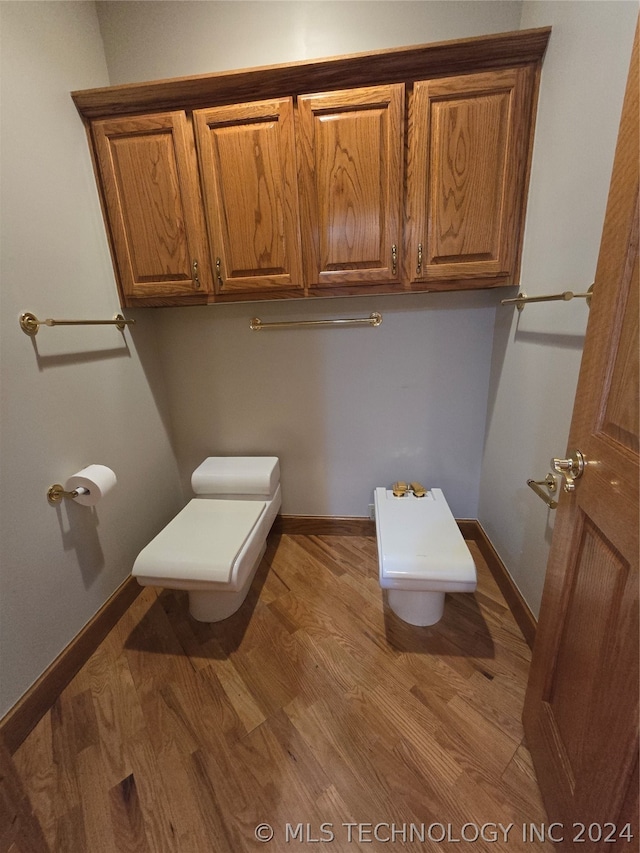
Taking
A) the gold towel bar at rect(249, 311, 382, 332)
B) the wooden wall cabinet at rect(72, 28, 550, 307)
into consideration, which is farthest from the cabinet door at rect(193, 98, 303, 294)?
the gold towel bar at rect(249, 311, 382, 332)

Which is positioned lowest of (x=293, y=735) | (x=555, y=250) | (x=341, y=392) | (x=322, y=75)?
(x=293, y=735)

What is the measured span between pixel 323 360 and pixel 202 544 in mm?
1091

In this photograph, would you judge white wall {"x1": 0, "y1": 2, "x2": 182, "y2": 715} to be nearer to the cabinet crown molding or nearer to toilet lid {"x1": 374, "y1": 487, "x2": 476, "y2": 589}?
the cabinet crown molding

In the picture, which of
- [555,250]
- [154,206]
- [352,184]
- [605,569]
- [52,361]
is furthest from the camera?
[154,206]

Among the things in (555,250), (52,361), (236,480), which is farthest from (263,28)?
(236,480)

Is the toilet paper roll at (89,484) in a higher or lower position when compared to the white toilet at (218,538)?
higher

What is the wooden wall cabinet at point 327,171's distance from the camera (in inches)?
52.2

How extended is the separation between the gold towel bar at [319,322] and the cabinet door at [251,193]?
0.25 meters

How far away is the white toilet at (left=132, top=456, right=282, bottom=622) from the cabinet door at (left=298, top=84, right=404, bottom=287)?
1.07 m

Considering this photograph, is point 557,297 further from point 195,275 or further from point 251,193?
point 195,275

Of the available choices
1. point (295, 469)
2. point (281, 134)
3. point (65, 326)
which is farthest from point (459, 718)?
point (281, 134)

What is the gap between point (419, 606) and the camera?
1.54m

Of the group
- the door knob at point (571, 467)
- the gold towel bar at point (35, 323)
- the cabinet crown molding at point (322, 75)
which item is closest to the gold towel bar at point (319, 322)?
the gold towel bar at point (35, 323)

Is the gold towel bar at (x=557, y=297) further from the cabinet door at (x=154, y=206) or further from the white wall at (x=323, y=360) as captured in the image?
Result: the cabinet door at (x=154, y=206)
